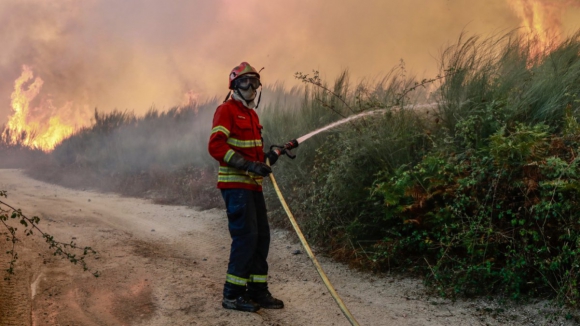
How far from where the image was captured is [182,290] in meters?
5.53

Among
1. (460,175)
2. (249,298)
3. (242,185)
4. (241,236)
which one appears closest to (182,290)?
(249,298)

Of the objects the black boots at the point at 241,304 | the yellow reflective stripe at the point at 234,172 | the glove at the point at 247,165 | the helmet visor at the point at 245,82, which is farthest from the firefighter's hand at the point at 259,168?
the black boots at the point at 241,304

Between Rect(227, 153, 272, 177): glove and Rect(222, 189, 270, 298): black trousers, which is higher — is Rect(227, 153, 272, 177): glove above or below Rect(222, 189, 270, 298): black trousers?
above

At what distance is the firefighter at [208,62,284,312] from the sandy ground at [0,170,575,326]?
0.68 feet

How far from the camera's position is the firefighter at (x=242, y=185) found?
191 inches

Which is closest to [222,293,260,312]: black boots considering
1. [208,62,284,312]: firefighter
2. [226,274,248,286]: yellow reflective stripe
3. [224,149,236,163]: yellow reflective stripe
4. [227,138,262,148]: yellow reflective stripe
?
[208,62,284,312]: firefighter

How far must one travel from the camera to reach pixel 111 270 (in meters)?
6.19

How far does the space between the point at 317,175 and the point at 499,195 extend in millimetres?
3125

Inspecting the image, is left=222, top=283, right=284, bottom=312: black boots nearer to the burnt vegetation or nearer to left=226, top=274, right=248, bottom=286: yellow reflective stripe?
left=226, top=274, right=248, bottom=286: yellow reflective stripe

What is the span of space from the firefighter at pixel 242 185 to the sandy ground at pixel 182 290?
0.68ft

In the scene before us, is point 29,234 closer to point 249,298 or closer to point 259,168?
point 249,298

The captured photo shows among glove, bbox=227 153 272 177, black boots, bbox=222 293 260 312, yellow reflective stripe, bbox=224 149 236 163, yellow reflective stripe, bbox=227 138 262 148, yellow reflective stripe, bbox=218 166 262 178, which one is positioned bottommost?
black boots, bbox=222 293 260 312

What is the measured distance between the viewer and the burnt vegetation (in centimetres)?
475

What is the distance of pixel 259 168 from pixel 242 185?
1.09ft
